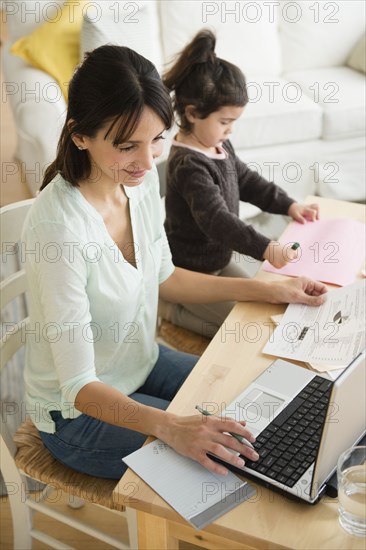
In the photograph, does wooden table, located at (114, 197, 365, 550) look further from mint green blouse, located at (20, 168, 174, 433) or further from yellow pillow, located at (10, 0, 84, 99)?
yellow pillow, located at (10, 0, 84, 99)

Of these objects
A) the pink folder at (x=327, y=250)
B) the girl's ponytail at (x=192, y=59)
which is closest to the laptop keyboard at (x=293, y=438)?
the pink folder at (x=327, y=250)

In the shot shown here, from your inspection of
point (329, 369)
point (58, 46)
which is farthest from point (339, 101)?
point (329, 369)

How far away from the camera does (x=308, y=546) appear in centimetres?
92

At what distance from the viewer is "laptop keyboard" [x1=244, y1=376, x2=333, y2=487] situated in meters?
1.03

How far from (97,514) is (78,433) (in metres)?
0.55

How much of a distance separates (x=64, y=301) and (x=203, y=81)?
0.79 meters

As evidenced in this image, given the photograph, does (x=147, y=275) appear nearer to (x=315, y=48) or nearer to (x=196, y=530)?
(x=196, y=530)

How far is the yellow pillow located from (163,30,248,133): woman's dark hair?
1283 millimetres

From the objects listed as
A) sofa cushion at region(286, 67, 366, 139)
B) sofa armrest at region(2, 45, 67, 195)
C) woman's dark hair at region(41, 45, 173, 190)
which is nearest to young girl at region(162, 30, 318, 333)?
woman's dark hair at region(41, 45, 173, 190)

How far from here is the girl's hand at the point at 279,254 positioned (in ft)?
5.20

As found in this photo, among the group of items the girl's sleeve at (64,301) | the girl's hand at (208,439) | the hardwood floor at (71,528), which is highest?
the girl's sleeve at (64,301)

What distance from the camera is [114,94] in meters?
1.19

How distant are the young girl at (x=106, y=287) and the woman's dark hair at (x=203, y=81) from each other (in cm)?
33

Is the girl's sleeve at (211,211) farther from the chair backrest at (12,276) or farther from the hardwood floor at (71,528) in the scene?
the hardwood floor at (71,528)
